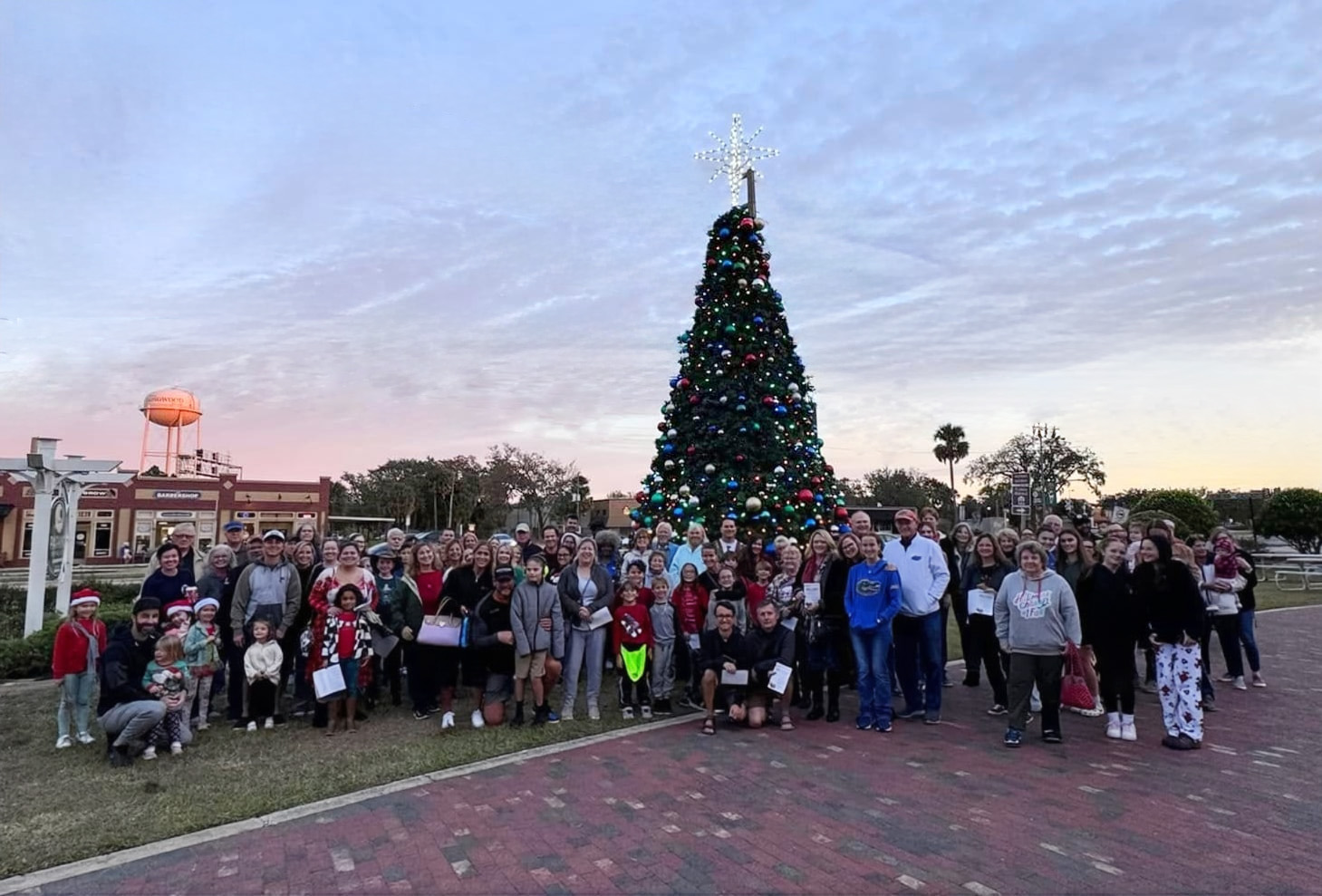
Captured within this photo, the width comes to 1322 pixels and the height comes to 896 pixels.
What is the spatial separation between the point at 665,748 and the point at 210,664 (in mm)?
4102

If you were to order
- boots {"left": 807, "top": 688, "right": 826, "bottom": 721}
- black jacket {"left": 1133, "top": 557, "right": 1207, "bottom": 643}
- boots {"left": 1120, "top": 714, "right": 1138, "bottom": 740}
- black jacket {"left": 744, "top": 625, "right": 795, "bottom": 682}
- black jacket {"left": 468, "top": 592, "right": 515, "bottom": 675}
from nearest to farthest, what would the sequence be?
black jacket {"left": 1133, "top": 557, "right": 1207, "bottom": 643} < boots {"left": 1120, "top": 714, "right": 1138, "bottom": 740} < black jacket {"left": 744, "top": 625, "right": 795, "bottom": 682} < black jacket {"left": 468, "top": 592, "right": 515, "bottom": 675} < boots {"left": 807, "top": 688, "right": 826, "bottom": 721}

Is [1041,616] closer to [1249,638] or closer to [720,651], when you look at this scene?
[720,651]

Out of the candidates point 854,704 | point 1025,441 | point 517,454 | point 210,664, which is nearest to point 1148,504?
point 1025,441

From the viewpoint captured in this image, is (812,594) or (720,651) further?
(812,594)

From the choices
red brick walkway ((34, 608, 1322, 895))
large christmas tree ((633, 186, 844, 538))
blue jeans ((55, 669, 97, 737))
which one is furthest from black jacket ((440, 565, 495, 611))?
large christmas tree ((633, 186, 844, 538))

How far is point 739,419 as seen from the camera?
11.7 metres

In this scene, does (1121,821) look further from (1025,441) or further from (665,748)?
(1025,441)

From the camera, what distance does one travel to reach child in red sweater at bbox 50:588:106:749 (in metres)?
6.27

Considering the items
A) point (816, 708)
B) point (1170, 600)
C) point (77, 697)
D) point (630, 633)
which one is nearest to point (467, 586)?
point (630, 633)

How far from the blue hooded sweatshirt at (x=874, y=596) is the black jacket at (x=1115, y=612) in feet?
5.45

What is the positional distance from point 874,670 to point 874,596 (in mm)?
662

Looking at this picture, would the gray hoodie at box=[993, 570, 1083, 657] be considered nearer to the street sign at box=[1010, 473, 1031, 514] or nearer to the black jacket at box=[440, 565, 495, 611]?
the black jacket at box=[440, 565, 495, 611]

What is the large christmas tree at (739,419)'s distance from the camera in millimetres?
11469

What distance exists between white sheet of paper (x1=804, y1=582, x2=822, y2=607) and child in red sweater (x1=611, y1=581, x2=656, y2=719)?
1.55m
